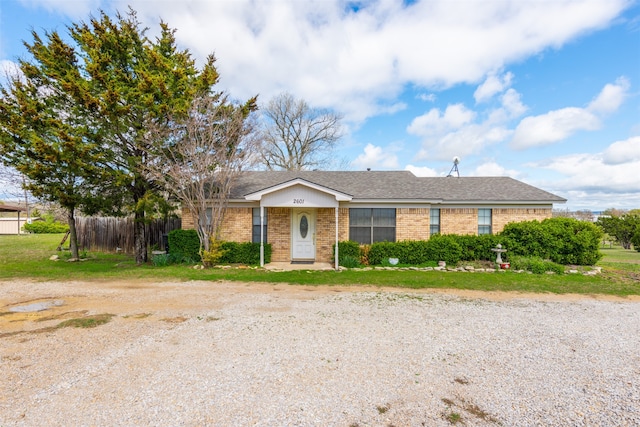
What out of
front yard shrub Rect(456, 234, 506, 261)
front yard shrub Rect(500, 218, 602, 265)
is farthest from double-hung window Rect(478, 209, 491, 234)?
front yard shrub Rect(500, 218, 602, 265)

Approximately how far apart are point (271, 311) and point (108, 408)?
360cm

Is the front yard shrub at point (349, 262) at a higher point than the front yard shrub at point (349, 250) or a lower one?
lower

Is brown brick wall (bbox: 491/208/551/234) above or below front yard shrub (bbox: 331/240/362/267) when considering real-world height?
above

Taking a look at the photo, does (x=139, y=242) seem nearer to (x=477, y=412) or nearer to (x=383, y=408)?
(x=383, y=408)

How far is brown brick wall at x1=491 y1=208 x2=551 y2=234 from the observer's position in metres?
13.5

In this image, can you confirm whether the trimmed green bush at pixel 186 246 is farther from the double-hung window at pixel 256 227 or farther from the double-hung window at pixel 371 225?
the double-hung window at pixel 371 225

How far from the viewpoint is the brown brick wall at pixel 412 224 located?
1312 cm

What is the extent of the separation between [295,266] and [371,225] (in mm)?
3814

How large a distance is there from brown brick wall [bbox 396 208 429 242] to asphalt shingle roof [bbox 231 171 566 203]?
24.6 inches

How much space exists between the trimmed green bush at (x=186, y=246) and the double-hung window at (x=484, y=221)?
40.9 ft

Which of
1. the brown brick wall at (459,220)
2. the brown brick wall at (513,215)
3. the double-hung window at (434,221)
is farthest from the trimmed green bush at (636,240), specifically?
the double-hung window at (434,221)

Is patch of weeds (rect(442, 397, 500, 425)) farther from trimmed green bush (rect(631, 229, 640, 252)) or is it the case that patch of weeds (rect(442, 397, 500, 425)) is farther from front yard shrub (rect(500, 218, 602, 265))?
trimmed green bush (rect(631, 229, 640, 252))

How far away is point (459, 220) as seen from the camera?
13.5m

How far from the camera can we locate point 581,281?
9664mm
